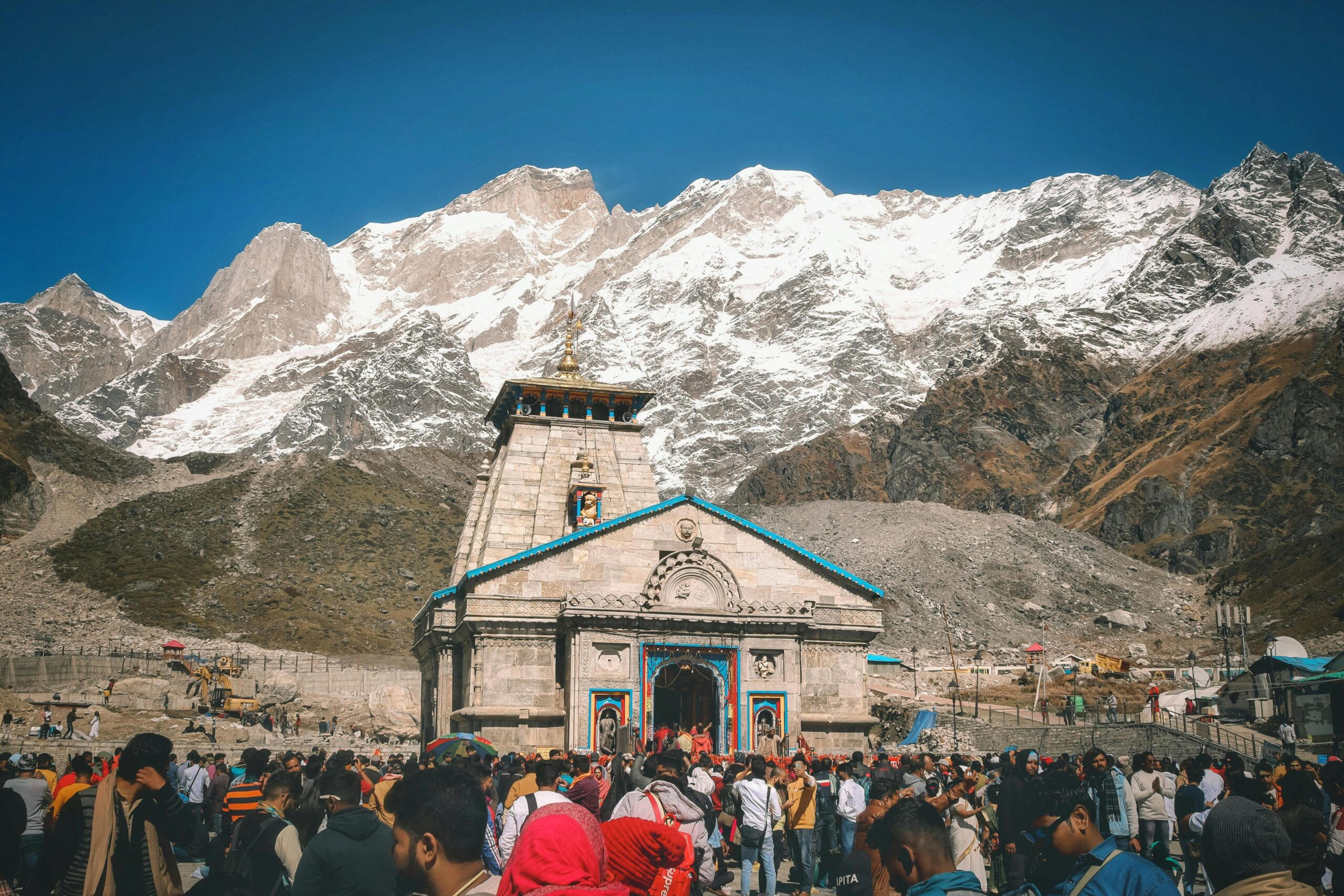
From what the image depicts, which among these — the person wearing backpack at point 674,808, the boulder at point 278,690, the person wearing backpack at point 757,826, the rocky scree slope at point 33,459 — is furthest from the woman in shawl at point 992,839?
the rocky scree slope at point 33,459

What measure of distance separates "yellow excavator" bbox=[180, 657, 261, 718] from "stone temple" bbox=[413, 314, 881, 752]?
16.6m

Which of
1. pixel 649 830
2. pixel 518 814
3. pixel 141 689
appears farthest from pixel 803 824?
pixel 141 689

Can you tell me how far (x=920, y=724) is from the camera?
43875mm

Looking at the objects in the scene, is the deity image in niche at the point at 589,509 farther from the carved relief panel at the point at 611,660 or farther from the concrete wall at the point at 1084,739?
the concrete wall at the point at 1084,739

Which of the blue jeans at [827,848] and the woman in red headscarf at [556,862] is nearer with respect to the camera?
the woman in red headscarf at [556,862]

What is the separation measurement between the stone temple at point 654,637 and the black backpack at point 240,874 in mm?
20909

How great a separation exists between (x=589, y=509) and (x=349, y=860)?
29.9 metres

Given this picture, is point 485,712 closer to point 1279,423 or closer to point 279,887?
point 279,887

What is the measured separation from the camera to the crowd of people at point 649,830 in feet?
19.3

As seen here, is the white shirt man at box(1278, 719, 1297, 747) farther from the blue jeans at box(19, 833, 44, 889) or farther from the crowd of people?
the blue jeans at box(19, 833, 44, 889)

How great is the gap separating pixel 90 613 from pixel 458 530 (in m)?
34.3

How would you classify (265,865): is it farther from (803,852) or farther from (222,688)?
(222,688)

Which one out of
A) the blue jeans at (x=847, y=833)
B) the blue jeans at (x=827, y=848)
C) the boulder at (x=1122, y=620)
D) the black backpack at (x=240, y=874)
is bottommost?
the blue jeans at (x=827, y=848)

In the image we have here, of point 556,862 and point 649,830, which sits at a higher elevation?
point 556,862
